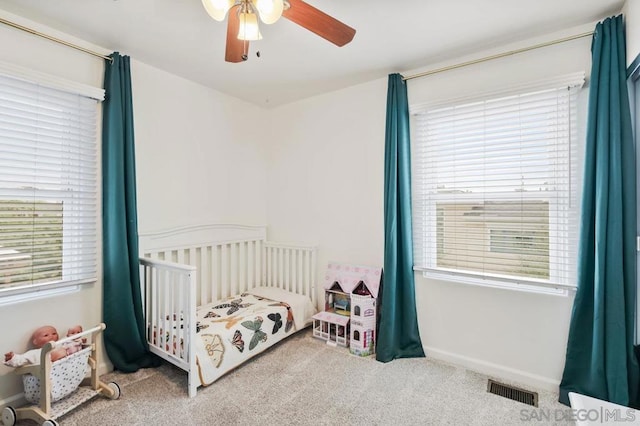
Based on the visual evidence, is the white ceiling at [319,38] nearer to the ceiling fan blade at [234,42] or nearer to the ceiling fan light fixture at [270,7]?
the ceiling fan blade at [234,42]

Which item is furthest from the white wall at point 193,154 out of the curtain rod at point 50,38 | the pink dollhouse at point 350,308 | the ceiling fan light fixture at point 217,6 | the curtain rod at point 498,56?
the curtain rod at point 498,56

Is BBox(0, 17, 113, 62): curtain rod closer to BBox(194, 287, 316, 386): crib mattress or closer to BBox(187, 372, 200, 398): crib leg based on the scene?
BBox(194, 287, 316, 386): crib mattress

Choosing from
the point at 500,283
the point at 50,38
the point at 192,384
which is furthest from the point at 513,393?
the point at 50,38

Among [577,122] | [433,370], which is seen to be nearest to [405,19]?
[577,122]

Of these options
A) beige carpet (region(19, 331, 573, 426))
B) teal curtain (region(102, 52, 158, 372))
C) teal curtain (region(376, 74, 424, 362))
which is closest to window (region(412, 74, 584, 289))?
teal curtain (region(376, 74, 424, 362))

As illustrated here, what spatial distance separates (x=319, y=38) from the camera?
2092 millimetres

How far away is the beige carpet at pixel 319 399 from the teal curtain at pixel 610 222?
408 mm

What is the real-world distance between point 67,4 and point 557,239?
326 cm

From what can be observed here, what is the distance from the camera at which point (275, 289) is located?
3252 millimetres

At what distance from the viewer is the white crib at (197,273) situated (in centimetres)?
207

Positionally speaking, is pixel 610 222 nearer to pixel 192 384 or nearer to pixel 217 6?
pixel 217 6

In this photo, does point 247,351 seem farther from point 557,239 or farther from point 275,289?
point 557,239

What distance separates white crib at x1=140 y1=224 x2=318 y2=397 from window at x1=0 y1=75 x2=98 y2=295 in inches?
17.0

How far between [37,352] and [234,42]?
208cm
